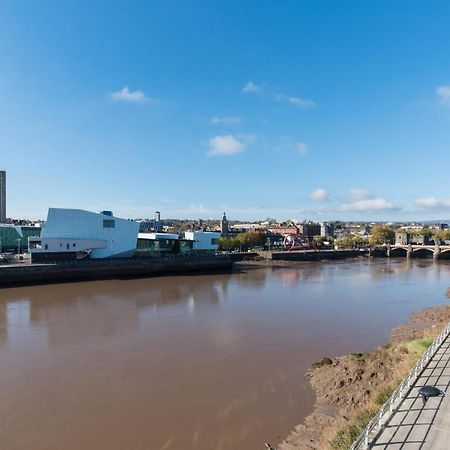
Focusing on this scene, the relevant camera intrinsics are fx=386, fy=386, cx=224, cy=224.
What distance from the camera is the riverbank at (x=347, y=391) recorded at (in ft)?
29.9

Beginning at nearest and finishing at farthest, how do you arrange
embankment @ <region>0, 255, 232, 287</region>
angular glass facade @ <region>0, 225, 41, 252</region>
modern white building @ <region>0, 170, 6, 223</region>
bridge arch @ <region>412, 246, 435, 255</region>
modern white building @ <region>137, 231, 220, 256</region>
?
1. embankment @ <region>0, 255, 232, 287</region>
2. modern white building @ <region>137, 231, 220, 256</region>
3. angular glass facade @ <region>0, 225, 41, 252</region>
4. bridge arch @ <region>412, 246, 435, 255</region>
5. modern white building @ <region>0, 170, 6, 223</region>

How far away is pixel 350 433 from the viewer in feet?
27.0

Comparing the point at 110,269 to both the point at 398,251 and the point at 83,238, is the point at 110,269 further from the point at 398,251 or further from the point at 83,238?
the point at 398,251

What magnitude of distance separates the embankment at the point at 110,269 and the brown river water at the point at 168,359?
317cm

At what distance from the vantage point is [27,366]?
1534 centimetres

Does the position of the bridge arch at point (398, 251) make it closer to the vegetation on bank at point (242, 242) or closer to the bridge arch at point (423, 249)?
the bridge arch at point (423, 249)

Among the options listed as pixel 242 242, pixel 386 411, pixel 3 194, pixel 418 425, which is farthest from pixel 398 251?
pixel 3 194

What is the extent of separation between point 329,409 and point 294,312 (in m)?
15.3

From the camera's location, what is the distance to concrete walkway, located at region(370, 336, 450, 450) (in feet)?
22.4

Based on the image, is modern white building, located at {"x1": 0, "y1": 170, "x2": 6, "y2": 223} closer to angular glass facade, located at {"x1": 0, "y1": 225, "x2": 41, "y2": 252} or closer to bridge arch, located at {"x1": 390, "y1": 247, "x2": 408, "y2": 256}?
angular glass facade, located at {"x1": 0, "y1": 225, "x2": 41, "y2": 252}

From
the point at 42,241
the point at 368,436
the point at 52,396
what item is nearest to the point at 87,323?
the point at 52,396

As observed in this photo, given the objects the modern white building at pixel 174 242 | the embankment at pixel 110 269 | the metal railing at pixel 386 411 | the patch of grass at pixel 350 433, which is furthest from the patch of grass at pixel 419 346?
the modern white building at pixel 174 242

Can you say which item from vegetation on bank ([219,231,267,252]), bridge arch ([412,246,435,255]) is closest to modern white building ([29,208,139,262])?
Result: vegetation on bank ([219,231,267,252])

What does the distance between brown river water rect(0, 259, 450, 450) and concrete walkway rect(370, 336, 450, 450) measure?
3309 millimetres
